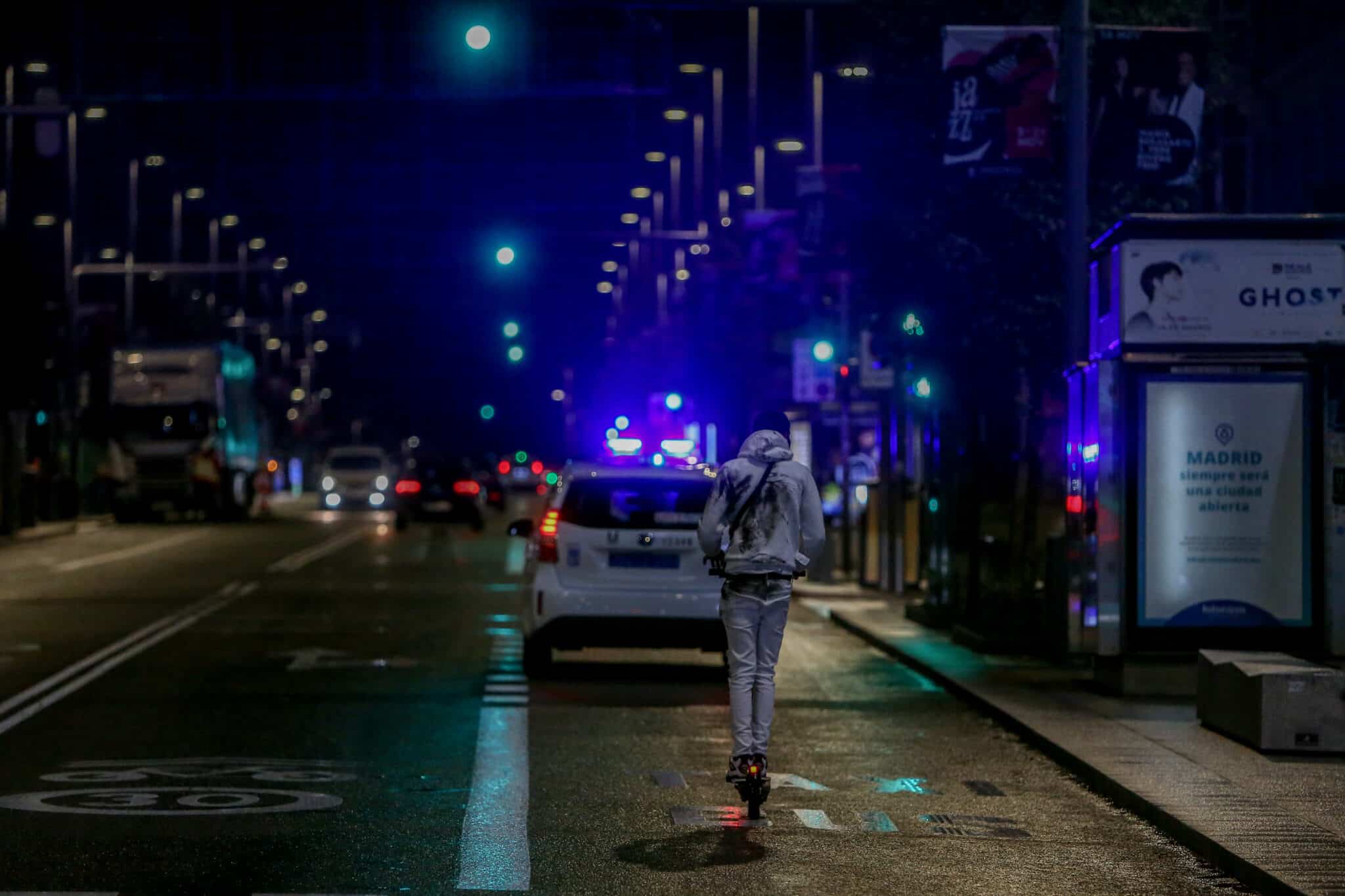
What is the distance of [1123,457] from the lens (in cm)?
1603

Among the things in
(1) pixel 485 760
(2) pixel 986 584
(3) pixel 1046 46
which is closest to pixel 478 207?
(2) pixel 986 584

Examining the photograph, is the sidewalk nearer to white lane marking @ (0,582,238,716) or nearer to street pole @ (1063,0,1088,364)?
street pole @ (1063,0,1088,364)

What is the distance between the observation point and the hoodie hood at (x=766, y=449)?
36.7 feet

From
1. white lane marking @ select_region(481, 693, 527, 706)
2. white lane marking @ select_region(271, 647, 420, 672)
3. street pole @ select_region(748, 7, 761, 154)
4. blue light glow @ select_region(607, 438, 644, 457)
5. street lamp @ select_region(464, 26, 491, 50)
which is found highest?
street pole @ select_region(748, 7, 761, 154)

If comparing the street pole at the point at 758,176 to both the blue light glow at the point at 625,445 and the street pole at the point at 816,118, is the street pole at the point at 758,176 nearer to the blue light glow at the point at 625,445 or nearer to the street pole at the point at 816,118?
the blue light glow at the point at 625,445

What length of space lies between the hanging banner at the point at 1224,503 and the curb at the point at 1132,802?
5.23 feet

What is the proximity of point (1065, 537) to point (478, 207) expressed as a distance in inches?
1416

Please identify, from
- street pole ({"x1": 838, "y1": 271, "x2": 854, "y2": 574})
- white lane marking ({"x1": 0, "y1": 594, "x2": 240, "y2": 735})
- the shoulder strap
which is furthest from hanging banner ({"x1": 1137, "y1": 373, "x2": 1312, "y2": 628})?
street pole ({"x1": 838, "y1": 271, "x2": 854, "y2": 574})

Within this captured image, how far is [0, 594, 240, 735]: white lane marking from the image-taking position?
14594mm

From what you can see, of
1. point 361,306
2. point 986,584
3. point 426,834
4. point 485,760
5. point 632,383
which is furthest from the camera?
point 361,306

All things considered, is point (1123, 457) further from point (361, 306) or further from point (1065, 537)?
point (361, 306)

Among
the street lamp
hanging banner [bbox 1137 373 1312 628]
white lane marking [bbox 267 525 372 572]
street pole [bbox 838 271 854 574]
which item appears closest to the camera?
hanging banner [bbox 1137 373 1312 628]

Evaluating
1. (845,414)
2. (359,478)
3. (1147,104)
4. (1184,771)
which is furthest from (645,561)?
(359,478)

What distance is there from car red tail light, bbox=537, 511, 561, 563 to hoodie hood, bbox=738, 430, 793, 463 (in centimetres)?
660
